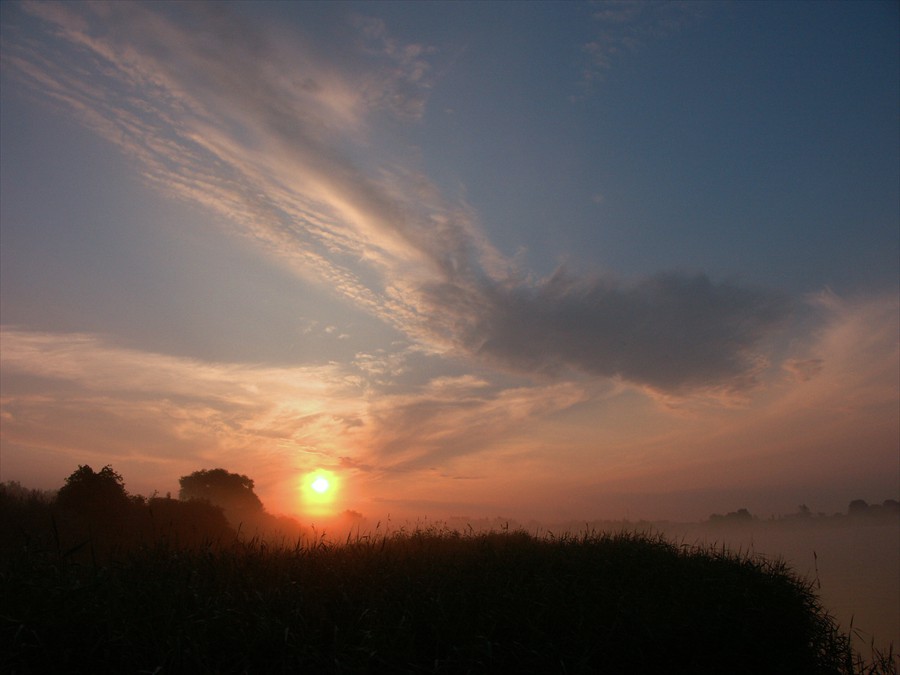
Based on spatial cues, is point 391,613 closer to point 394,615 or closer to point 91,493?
point 394,615

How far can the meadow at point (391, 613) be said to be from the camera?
7.88m

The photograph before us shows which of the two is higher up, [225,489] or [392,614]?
[225,489]

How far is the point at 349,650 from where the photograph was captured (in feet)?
27.1

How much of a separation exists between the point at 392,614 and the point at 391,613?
0.05 metres

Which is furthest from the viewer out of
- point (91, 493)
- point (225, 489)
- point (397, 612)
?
point (225, 489)

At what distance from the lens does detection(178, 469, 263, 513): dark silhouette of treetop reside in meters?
52.2

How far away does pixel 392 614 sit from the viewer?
9.70 m

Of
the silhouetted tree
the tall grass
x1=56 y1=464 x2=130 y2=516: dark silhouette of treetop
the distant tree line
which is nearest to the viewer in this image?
the tall grass

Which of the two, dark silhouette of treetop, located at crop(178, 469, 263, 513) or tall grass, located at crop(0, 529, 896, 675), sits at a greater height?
dark silhouette of treetop, located at crop(178, 469, 263, 513)

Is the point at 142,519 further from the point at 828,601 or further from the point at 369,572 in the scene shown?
the point at 828,601

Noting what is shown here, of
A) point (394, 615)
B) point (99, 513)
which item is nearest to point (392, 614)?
point (394, 615)

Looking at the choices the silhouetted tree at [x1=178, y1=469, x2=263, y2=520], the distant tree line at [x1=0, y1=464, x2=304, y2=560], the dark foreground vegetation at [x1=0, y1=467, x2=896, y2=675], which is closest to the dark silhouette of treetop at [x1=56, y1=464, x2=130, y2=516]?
the distant tree line at [x1=0, y1=464, x2=304, y2=560]

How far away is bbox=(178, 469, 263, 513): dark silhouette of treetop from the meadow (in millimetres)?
43155

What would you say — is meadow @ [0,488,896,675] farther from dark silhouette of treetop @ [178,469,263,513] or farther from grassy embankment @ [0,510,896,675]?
dark silhouette of treetop @ [178,469,263,513]
